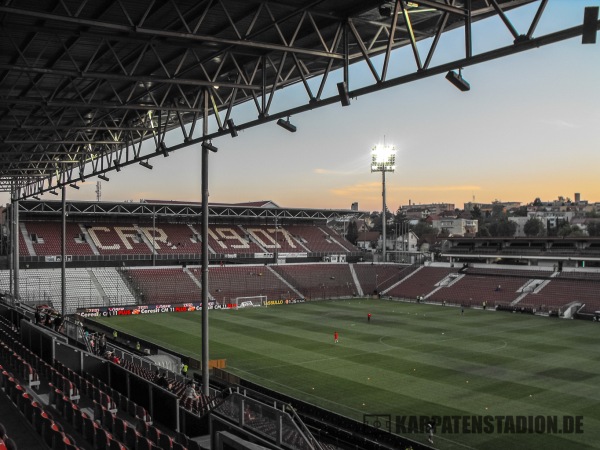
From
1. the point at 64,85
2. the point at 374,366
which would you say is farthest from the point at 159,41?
the point at 374,366

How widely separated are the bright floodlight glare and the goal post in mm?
21670

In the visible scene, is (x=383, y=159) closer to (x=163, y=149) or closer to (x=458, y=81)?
(x=163, y=149)

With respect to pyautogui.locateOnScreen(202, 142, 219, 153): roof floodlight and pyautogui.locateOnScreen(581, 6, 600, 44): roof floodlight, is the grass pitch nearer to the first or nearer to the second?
pyautogui.locateOnScreen(202, 142, 219, 153): roof floodlight

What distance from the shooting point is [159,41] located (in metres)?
12.1

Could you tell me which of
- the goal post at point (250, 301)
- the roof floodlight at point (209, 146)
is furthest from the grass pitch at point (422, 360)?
the roof floodlight at point (209, 146)

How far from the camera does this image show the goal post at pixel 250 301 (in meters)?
54.0

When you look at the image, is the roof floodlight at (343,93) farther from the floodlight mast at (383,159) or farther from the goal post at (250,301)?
the floodlight mast at (383,159)

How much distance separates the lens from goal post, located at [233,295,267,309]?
54.0m

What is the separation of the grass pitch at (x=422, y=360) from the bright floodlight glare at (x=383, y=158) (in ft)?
74.3

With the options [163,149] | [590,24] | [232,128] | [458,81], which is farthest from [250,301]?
[590,24]

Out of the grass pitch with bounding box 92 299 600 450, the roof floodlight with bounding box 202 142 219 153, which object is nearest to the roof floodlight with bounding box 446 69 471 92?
the roof floodlight with bounding box 202 142 219 153

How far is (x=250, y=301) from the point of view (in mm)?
55219

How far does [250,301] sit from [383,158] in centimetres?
2346

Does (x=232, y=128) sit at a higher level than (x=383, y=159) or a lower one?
lower
